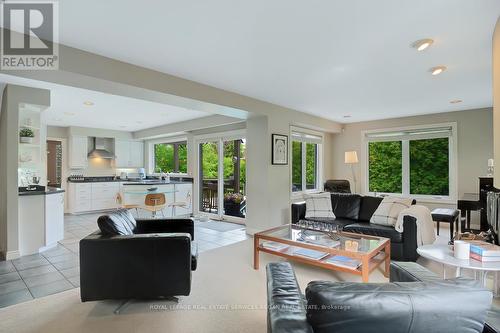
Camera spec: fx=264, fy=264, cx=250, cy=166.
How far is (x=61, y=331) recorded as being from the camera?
2.01 meters

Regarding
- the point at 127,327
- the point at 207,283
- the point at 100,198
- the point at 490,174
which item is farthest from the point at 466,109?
the point at 100,198

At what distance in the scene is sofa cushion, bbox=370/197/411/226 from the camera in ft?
12.2

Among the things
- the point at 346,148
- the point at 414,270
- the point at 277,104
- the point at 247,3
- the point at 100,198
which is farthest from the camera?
the point at 100,198

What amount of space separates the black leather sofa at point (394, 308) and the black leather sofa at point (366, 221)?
2.50 metres

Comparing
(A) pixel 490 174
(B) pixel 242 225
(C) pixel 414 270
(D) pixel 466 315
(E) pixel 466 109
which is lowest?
(B) pixel 242 225

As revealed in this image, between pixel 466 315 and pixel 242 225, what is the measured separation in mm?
4983

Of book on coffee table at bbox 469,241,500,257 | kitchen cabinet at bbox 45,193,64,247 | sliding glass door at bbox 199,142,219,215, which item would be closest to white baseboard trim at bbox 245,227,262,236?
sliding glass door at bbox 199,142,219,215

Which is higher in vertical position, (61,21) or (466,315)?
(61,21)

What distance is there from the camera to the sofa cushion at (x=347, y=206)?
437 centimetres

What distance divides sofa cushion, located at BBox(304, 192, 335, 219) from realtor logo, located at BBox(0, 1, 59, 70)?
3831 millimetres

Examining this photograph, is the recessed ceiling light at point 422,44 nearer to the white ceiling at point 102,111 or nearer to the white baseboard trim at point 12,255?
the white ceiling at point 102,111

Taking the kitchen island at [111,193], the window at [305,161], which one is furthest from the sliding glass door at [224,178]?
the window at [305,161]

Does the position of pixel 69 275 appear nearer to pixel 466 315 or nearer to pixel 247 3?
pixel 247 3

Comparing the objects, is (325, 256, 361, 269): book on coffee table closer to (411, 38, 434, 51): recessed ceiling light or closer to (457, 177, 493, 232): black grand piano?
(411, 38, 434, 51): recessed ceiling light
